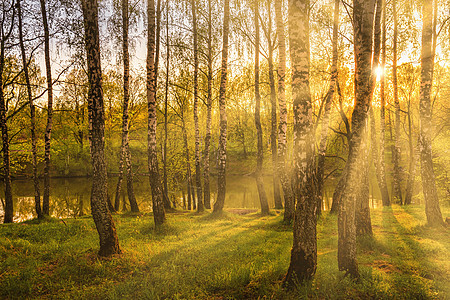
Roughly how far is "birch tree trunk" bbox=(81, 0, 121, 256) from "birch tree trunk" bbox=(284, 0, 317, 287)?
5.02 meters

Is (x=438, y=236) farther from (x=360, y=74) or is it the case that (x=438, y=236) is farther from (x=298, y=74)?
(x=298, y=74)

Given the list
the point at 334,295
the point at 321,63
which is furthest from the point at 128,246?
the point at 321,63

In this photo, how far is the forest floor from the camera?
4.82m

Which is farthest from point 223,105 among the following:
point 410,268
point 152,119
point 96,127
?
point 410,268

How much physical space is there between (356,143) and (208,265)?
4641 millimetres

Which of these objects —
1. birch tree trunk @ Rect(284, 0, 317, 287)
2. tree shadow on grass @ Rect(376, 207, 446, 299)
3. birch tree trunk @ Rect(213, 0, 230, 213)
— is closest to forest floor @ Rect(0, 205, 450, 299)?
tree shadow on grass @ Rect(376, 207, 446, 299)

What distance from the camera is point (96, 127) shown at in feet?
21.9

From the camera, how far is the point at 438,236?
8.34 m

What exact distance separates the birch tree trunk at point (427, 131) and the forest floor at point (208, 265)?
2.69ft

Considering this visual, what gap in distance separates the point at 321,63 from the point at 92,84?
51.5ft

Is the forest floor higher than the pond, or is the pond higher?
the forest floor

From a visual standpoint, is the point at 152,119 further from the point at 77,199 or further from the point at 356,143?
the point at 77,199

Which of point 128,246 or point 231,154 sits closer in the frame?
point 128,246

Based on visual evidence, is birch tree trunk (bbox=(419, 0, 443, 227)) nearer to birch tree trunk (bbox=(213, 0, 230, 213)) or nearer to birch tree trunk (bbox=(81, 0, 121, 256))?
birch tree trunk (bbox=(213, 0, 230, 213))
